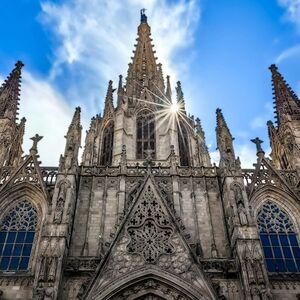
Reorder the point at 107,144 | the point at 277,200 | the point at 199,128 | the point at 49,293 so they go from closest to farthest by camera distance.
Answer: the point at 49,293 < the point at 277,200 < the point at 107,144 < the point at 199,128

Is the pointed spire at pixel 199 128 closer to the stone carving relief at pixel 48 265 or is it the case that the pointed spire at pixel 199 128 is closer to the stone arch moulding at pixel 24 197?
the stone arch moulding at pixel 24 197

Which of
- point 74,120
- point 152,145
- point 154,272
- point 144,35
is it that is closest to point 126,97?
point 152,145

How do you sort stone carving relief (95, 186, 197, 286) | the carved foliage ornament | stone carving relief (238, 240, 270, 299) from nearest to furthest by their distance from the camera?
stone carving relief (238, 240, 270, 299) < stone carving relief (95, 186, 197, 286) < the carved foliage ornament

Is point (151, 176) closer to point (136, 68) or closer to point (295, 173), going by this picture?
point (295, 173)

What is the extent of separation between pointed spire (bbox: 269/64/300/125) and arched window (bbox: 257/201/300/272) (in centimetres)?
753

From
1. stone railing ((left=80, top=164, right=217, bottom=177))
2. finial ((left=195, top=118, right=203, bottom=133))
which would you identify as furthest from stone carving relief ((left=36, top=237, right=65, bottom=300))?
finial ((left=195, top=118, right=203, bottom=133))

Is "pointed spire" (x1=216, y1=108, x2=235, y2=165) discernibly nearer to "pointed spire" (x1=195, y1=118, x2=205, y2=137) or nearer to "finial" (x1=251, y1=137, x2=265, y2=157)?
"finial" (x1=251, y1=137, x2=265, y2=157)

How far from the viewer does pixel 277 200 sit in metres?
20.9

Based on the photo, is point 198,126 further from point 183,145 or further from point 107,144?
point 107,144

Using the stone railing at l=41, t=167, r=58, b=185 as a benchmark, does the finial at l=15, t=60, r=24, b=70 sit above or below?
above

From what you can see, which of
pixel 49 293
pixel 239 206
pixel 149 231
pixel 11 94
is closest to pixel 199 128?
pixel 11 94

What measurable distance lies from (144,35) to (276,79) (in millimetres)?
18627

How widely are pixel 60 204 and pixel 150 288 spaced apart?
534 centimetres

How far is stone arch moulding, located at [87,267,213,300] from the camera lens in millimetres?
16188
